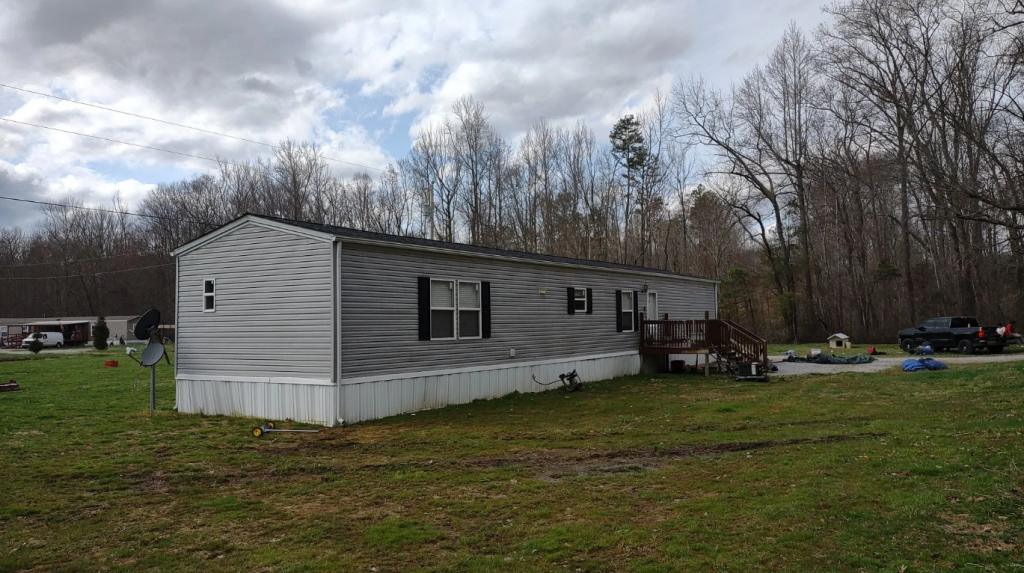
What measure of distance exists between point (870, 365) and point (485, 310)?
43.4 feet

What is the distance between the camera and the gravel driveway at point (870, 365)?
18906mm

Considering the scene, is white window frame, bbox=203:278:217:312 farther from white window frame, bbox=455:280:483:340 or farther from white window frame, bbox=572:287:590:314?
white window frame, bbox=572:287:590:314

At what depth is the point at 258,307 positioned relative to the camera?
1184cm

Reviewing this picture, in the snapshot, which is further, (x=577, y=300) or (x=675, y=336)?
(x=675, y=336)

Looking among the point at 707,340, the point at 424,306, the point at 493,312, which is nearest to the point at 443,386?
the point at 424,306

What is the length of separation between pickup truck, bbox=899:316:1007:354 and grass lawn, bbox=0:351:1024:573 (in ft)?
39.3

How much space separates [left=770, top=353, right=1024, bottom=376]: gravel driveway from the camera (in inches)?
744

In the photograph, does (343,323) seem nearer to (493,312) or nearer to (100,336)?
(493,312)

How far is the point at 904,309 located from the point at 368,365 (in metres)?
30.4

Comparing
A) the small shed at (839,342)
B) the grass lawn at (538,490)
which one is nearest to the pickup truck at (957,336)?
the small shed at (839,342)

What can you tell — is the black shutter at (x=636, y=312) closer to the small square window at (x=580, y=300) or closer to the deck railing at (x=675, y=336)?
the deck railing at (x=675, y=336)

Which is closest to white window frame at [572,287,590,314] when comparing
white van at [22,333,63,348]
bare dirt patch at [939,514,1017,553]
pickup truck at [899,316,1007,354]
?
bare dirt patch at [939,514,1017,553]

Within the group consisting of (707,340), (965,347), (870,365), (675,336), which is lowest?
(870,365)

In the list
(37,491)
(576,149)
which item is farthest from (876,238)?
(37,491)
